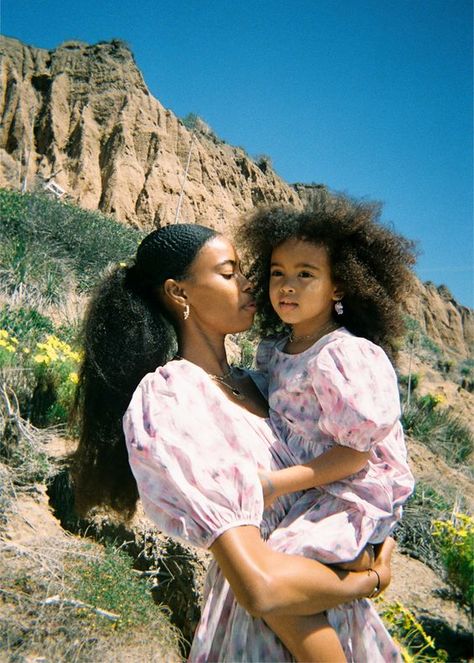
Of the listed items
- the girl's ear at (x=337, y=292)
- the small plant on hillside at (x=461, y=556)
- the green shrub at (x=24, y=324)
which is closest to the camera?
the girl's ear at (x=337, y=292)

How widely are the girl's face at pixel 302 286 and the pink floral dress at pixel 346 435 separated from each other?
195mm

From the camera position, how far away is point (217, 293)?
2105mm

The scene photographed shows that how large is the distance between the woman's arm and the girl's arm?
18 centimetres

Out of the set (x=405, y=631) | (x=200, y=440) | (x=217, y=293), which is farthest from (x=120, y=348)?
(x=405, y=631)

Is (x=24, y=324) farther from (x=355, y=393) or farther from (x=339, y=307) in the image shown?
(x=355, y=393)

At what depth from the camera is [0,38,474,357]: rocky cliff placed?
21406 millimetres

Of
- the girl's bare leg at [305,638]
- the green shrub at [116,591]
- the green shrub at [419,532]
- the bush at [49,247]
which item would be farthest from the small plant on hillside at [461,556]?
the bush at [49,247]

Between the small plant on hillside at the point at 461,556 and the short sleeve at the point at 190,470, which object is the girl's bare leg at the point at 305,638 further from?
the small plant on hillside at the point at 461,556

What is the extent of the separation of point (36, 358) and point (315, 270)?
297 cm

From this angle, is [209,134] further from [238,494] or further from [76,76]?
[238,494]

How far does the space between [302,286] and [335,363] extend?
42 cm

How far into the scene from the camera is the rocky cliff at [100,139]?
21.4 m

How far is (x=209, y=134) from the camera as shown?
102ft

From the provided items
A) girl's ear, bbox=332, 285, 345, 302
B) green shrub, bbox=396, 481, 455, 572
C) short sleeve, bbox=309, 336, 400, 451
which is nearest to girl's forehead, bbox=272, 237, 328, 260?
girl's ear, bbox=332, 285, 345, 302
